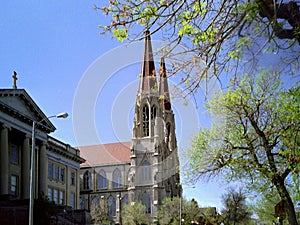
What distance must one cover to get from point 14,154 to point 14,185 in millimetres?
3046

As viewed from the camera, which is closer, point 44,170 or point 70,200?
point 44,170

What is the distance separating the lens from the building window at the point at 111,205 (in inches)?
4456

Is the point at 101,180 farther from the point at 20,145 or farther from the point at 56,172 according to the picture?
the point at 20,145

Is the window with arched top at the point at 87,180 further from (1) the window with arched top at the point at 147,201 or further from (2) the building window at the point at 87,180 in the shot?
(1) the window with arched top at the point at 147,201

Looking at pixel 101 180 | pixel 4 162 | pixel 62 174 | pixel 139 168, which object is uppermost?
pixel 139 168

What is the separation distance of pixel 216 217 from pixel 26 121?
45.2 meters

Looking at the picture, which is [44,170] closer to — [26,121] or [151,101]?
[26,121]

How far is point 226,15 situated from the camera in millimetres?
7680

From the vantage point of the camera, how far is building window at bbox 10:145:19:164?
157 ft

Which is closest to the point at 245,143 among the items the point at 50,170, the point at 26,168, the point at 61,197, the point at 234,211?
the point at 26,168

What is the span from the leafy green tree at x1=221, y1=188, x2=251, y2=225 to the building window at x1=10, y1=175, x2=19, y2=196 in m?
35.8

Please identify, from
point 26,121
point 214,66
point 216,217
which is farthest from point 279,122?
point 216,217

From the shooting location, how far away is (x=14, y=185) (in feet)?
155

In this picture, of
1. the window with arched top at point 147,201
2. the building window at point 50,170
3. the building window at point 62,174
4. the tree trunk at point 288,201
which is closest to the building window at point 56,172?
the building window at point 50,170
